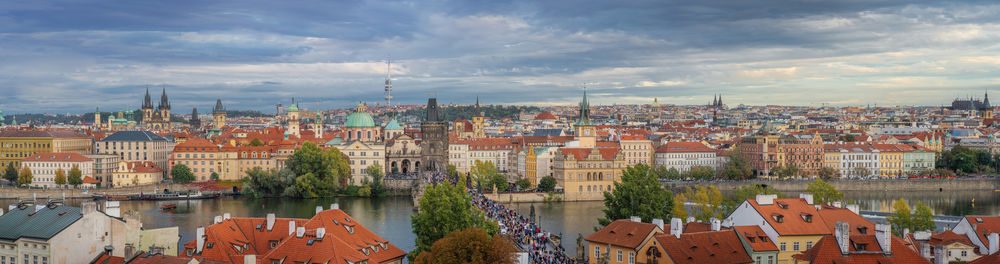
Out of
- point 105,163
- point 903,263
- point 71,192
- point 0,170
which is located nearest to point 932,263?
point 903,263

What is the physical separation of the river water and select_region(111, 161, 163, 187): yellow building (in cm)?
1101

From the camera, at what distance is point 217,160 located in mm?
97312

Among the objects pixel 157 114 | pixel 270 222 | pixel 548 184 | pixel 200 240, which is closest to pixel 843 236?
A: pixel 270 222

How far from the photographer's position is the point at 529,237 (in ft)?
152

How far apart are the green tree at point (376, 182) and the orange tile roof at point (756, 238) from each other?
57357mm

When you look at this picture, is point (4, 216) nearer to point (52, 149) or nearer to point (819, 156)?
point (52, 149)

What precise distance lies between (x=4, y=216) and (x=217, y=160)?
68.0 metres

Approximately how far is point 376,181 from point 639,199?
47.9 meters

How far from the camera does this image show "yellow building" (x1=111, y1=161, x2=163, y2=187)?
9031 centimetres

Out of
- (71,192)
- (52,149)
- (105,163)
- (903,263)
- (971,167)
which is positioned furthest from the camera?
(971,167)

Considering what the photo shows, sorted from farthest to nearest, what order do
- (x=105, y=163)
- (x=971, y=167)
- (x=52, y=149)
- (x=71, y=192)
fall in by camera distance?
(x=971, y=167)
(x=52, y=149)
(x=105, y=163)
(x=71, y=192)

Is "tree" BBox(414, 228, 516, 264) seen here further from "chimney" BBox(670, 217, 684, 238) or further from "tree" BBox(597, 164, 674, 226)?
"tree" BBox(597, 164, 674, 226)

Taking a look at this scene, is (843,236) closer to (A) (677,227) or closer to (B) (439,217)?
(A) (677,227)

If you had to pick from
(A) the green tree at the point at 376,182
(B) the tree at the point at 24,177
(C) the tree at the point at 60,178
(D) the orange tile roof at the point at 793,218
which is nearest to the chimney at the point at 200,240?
(D) the orange tile roof at the point at 793,218
